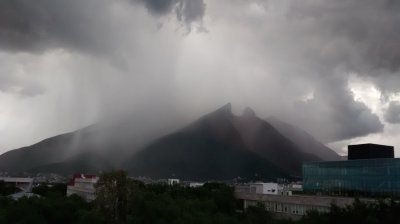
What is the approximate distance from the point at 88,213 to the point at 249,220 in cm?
2131

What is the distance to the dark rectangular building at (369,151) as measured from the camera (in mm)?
122312

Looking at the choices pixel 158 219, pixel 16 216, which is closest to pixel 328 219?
pixel 158 219

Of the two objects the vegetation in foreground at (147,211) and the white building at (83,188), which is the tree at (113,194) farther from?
the white building at (83,188)

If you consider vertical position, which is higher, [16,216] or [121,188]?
[121,188]

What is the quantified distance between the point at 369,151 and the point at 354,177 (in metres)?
21.1

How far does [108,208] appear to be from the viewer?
62750 millimetres

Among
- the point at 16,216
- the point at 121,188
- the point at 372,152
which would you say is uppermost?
the point at 372,152

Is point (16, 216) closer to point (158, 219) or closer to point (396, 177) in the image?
point (158, 219)

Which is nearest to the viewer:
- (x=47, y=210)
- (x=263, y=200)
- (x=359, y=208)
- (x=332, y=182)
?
(x=359, y=208)

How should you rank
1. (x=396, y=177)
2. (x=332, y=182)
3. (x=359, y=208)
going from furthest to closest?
(x=332, y=182) < (x=396, y=177) < (x=359, y=208)

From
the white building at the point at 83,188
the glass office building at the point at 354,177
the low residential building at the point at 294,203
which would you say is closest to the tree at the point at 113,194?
the low residential building at the point at 294,203

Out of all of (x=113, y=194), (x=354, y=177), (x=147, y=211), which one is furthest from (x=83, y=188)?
(x=147, y=211)

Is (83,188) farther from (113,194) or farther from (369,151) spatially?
(369,151)

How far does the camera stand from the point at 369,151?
123 meters
